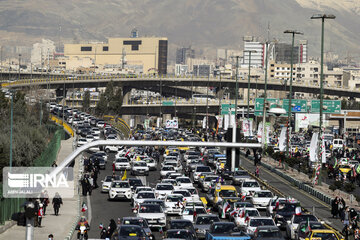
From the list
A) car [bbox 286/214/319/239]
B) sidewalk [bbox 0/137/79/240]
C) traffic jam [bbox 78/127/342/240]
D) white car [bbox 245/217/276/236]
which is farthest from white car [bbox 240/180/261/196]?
white car [bbox 245/217/276/236]

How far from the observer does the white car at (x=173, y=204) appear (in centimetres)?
4112

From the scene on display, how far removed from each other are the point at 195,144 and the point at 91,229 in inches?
866

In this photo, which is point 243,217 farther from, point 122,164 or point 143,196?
point 122,164

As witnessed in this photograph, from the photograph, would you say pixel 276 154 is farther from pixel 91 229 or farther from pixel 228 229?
pixel 228 229

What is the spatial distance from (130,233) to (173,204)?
11751mm

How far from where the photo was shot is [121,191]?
47.2 m

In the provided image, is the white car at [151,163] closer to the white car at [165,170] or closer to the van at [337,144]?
the white car at [165,170]

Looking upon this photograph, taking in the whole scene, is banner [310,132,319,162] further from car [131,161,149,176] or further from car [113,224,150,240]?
car [113,224,150,240]

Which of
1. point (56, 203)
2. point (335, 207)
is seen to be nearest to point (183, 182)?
point (56, 203)

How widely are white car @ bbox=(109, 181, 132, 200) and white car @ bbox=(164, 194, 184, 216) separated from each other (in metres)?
5.77

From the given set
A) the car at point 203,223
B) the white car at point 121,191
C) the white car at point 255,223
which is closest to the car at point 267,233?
the white car at point 255,223

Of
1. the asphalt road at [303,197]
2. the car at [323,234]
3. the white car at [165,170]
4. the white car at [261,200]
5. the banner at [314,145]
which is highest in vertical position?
the banner at [314,145]

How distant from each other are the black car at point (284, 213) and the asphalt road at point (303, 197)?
6.03 ft

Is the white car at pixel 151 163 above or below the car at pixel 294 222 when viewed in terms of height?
below
